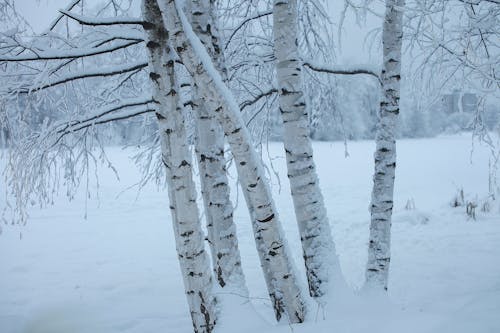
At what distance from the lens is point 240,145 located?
215 centimetres

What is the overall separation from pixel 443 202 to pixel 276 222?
7708 mm

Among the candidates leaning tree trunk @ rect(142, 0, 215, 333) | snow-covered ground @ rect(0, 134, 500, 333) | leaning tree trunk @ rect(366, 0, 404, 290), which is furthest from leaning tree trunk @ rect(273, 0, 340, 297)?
leaning tree trunk @ rect(142, 0, 215, 333)

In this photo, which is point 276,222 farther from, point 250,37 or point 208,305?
point 250,37

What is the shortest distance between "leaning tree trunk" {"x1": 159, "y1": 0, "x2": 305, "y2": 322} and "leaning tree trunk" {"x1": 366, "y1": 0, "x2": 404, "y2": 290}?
3.29ft

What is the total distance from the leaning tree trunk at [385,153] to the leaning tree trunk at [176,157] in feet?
5.06

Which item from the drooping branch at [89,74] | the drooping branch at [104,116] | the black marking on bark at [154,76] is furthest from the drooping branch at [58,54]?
the black marking on bark at [154,76]

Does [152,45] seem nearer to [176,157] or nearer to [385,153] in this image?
[176,157]

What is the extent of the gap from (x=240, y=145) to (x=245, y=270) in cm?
362

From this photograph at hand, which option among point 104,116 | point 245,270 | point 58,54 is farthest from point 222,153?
point 245,270

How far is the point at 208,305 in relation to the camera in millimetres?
2459

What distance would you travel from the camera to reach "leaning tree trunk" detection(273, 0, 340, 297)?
9.05ft

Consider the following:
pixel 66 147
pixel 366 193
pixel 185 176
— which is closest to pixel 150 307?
pixel 66 147

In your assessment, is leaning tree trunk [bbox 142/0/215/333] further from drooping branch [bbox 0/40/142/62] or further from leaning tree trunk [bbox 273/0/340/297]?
leaning tree trunk [bbox 273/0/340/297]

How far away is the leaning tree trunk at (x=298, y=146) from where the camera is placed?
2758mm
